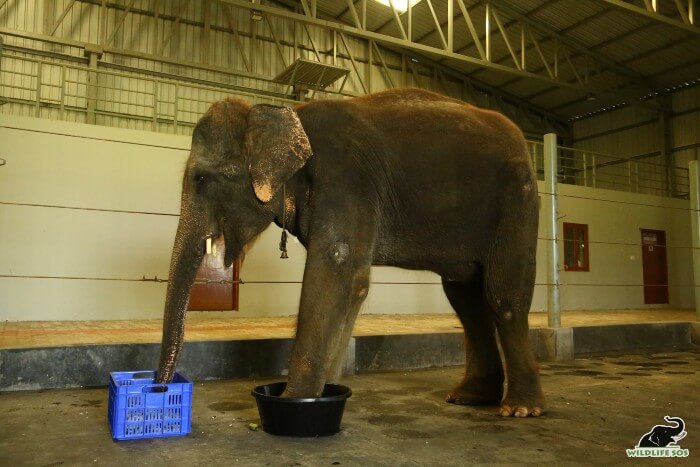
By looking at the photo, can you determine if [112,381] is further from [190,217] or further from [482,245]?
[482,245]

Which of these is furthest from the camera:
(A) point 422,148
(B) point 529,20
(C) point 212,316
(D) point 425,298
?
(B) point 529,20

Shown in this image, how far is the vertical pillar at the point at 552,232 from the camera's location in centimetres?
746

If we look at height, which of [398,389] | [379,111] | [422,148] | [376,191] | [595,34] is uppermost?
[595,34]

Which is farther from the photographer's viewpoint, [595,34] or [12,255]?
[595,34]

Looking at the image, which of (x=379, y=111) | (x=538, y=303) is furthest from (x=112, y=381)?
(x=538, y=303)

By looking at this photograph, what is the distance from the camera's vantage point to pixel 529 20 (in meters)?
18.2

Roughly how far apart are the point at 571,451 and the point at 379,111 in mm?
2524

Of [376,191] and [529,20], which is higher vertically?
[529,20]

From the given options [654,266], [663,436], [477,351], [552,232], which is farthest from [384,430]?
[654,266]

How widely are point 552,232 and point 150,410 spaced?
5468mm

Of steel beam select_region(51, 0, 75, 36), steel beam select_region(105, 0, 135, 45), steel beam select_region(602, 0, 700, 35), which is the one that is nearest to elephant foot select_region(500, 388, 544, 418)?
steel beam select_region(602, 0, 700, 35)

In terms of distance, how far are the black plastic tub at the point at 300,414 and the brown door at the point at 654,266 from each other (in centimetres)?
1473

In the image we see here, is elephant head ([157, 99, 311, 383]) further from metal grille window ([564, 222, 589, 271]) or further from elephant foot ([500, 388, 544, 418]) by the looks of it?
metal grille window ([564, 222, 589, 271])

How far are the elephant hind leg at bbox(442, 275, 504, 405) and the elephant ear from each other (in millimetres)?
1811
